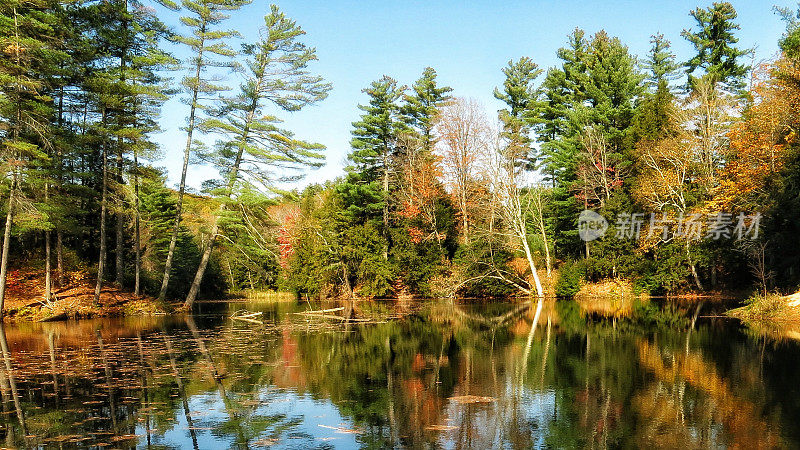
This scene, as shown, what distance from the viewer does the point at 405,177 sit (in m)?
37.6

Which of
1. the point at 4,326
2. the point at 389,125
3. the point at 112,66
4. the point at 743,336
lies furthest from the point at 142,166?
the point at 743,336

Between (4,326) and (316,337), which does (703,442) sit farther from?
(4,326)

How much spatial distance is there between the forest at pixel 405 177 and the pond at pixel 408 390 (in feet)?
37.0

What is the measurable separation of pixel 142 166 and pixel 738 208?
31.0 m

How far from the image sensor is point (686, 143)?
30.9 metres

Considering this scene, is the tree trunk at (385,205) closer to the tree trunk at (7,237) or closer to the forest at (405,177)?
the forest at (405,177)

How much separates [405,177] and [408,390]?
2997 centimetres

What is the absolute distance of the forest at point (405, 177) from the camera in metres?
23.2

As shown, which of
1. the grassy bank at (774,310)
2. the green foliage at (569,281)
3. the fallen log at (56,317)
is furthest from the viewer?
the green foliage at (569,281)

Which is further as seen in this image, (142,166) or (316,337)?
(142,166)

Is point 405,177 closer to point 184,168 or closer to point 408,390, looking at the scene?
point 184,168

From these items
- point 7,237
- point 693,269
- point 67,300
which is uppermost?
point 7,237

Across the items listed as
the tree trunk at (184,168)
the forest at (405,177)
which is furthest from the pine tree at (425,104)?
the tree trunk at (184,168)

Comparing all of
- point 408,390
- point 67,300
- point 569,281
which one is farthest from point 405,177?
point 408,390
